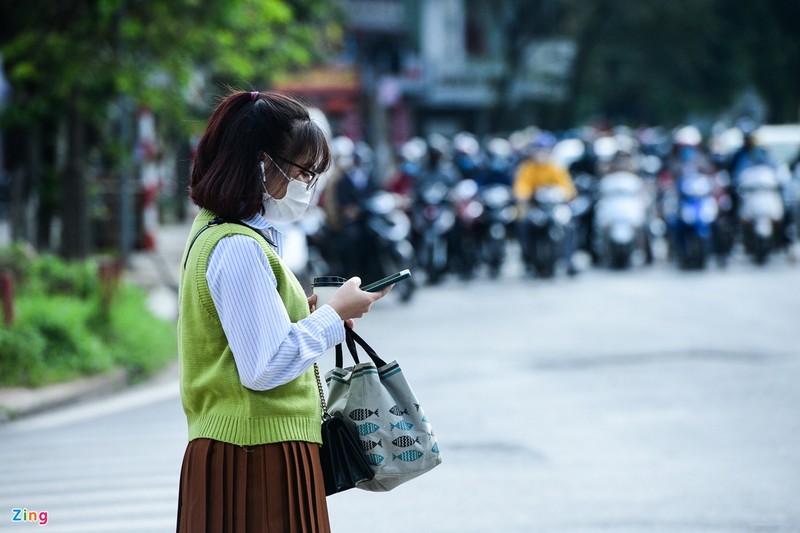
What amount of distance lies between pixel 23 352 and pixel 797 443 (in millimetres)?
5231

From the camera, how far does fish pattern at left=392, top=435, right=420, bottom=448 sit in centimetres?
302

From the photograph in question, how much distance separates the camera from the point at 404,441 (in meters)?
3.02

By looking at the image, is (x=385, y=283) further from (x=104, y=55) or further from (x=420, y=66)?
(x=420, y=66)

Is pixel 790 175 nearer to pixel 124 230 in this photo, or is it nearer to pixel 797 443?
pixel 124 230

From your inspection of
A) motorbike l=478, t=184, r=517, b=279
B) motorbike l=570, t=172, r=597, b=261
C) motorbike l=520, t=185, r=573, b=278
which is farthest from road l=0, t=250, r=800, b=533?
motorbike l=570, t=172, r=597, b=261

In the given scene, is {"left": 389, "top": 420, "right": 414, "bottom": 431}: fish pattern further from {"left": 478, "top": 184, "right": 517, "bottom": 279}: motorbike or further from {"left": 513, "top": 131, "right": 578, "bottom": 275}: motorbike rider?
{"left": 478, "top": 184, "right": 517, "bottom": 279}: motorbike

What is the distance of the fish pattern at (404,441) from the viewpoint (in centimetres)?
302

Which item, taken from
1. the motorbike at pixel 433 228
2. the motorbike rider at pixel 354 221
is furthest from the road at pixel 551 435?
the motorbike at pixel 433 228

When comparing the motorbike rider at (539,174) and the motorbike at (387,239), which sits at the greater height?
the motorbike rider at (539,174)

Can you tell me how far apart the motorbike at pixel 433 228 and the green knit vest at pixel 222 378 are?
15167mm

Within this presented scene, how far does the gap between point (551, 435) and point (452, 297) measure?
852 centimetres

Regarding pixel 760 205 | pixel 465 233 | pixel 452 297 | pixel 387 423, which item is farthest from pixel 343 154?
pixel 387 423

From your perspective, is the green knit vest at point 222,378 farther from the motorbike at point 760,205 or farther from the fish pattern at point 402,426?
the motorbike at point 760,205

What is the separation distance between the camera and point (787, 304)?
46.6ft
